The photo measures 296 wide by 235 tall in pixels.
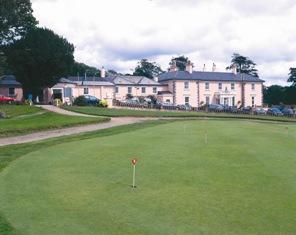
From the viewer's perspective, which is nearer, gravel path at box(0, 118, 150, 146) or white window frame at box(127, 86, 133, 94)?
gravel path at box(0, 118, 150, 146)

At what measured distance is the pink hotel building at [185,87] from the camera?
103 metres

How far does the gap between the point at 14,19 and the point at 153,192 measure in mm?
67996

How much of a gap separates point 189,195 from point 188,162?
4924mm

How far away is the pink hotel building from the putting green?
82.5m

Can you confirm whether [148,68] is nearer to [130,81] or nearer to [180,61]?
[180,61]

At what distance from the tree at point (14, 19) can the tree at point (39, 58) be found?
73.9 inches

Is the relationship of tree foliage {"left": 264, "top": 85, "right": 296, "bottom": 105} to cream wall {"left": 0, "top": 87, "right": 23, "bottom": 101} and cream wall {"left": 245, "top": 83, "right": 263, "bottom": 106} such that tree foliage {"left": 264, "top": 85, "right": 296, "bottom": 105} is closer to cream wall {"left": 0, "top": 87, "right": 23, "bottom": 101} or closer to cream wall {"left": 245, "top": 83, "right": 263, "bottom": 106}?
cream wall {"left": 245, "top": 83, "right": 263, "bottom": 106}

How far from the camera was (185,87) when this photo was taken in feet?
361

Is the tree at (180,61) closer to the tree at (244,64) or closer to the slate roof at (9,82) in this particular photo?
the tree at (244,64)

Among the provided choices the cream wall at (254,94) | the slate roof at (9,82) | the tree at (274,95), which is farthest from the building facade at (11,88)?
the tree at (274,95)

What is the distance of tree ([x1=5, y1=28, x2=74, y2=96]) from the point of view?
81.2m

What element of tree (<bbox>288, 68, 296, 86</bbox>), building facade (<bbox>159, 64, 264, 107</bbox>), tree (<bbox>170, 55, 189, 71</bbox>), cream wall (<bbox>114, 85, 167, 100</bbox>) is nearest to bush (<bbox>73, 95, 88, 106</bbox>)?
cream wall (<bbox>114, 85, 167, 100</bbox>)

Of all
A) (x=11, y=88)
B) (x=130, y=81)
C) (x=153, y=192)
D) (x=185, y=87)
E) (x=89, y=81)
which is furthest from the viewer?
(x=185, y=87)

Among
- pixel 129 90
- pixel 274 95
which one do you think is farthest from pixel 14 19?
pixel 274 95
